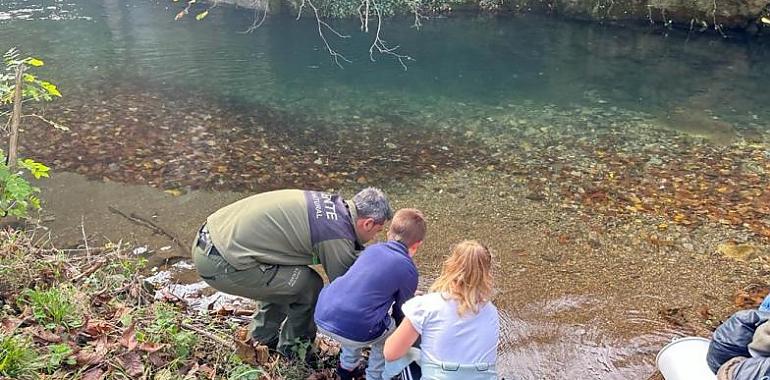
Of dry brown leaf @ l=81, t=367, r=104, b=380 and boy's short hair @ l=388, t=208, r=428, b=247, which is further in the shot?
boy's short hair @ l=388, t=208, r=428, b=247

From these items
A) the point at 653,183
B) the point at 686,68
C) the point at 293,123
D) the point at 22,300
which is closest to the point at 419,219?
the point at 22,300

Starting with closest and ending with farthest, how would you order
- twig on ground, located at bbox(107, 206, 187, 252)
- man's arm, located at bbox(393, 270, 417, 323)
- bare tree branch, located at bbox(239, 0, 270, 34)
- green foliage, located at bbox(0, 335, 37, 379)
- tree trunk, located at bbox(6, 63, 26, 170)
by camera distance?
green foliage, located at bbox(0, 335, 37, 379), man's arm, located at bbox(393, 270, 417, 323), tree trunk, located at bbox(6, 63, 26, 170), twig on ground, located at bbox(107, 206, 187, 252), bare tree branch, located at bbox(239, 0, 270, 34)

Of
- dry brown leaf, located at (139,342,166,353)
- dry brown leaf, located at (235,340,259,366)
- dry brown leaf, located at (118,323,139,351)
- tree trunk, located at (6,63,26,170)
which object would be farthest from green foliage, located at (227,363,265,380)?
tree trunk, located at (6,63,26,170)

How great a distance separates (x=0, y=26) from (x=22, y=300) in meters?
15.1

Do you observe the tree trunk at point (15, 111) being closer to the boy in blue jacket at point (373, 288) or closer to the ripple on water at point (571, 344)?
the boy in blue jacket at point (373, 288)

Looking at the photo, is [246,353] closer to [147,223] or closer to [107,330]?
[107,330]

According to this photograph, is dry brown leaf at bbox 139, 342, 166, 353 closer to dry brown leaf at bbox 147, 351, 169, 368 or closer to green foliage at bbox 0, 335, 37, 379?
dry brown leaf at bbox 147, 351, 169, 368

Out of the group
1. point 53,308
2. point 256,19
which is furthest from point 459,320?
point 256,19

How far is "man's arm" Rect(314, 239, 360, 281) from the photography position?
3254 mm

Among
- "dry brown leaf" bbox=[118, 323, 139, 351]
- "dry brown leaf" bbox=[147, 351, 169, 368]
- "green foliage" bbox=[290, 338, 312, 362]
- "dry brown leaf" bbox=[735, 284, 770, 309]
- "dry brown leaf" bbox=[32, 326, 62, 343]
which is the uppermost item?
"dry brown leaf" bbox=[32, 326, 62, 343]

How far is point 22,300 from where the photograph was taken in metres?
3.21

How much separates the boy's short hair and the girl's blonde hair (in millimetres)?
275

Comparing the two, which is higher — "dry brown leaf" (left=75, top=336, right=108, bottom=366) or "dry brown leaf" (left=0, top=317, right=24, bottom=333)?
"dry brown leaf" (left=0, top=317, right=24, bottom=333)

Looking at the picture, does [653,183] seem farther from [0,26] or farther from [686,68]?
[0,26]
